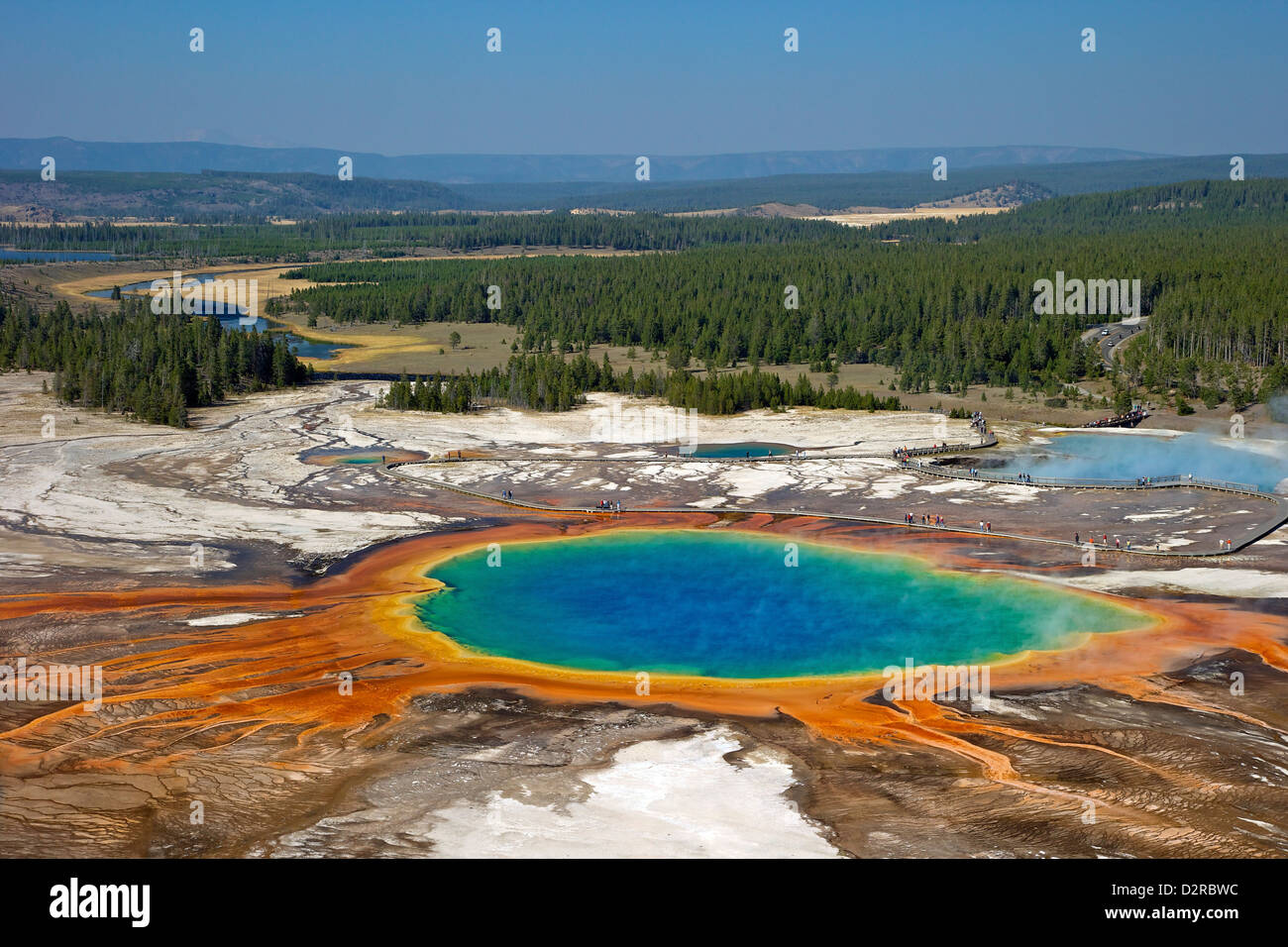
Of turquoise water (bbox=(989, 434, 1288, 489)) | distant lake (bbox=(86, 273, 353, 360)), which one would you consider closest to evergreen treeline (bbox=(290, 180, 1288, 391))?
distant lake (bbox=(86, 273, 353, 360))

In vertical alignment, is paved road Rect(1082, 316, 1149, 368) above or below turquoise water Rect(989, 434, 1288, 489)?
above

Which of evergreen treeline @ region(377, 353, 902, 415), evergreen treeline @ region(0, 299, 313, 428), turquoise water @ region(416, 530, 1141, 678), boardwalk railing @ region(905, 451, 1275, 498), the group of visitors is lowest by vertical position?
turquoise water @ region(416, 530, 1141, 678)

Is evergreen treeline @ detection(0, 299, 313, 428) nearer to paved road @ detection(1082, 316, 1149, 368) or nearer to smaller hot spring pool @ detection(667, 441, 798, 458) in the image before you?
smaller hot spring pool @ detection(667, 441, 798, 458)

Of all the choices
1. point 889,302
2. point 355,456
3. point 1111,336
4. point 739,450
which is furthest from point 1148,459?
point 889,302

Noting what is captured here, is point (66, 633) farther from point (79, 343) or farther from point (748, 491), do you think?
point (79, 343)

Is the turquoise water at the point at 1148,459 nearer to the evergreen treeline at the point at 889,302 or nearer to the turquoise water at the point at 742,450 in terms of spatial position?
the turquoise water at the point at 742,450

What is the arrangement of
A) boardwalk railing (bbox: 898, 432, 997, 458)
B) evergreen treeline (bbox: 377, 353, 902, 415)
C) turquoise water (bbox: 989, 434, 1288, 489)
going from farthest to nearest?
evergreen treeline (bbox: 377, 353, 902, 415) < boardwalk railing (bbox: 898, 432, 997, 458) < turquoise water (bbox: 989, 434, 1288, 489)

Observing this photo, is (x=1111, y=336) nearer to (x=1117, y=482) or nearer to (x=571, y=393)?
(x=571, y=393)
